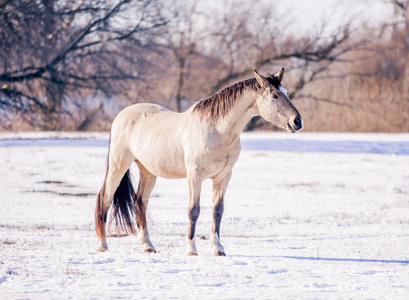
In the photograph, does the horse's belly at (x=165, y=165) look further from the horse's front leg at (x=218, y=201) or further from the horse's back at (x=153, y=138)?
the horse's front leg at (x=218, y=201)

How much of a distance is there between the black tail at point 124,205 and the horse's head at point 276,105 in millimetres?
2158

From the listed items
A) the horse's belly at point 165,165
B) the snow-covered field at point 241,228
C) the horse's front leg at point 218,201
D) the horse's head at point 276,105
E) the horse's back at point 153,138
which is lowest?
the snow-covered field at point 241,228

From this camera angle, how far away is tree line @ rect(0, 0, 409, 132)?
20500mm

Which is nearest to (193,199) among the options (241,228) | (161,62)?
(241,228)

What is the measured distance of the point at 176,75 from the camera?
3356cm

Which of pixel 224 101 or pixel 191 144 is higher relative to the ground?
pixel 224 101

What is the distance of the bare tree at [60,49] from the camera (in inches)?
742

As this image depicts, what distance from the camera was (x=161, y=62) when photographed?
3200cm

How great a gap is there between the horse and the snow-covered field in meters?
0.47

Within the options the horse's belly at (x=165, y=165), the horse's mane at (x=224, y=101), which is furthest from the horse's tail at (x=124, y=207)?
the horse's mane at (x=224, y=101)

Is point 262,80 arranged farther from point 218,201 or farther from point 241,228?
point 241,228

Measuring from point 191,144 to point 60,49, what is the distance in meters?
16.7

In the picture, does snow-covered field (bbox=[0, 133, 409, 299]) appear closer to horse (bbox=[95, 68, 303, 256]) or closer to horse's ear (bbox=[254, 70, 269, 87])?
horse (bbox=[95, 68, 303, 256])

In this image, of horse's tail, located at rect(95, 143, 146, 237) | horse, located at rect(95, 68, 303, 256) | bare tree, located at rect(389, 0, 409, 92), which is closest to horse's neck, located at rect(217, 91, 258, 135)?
horse, located at rect(95, 68, 303, 256)
